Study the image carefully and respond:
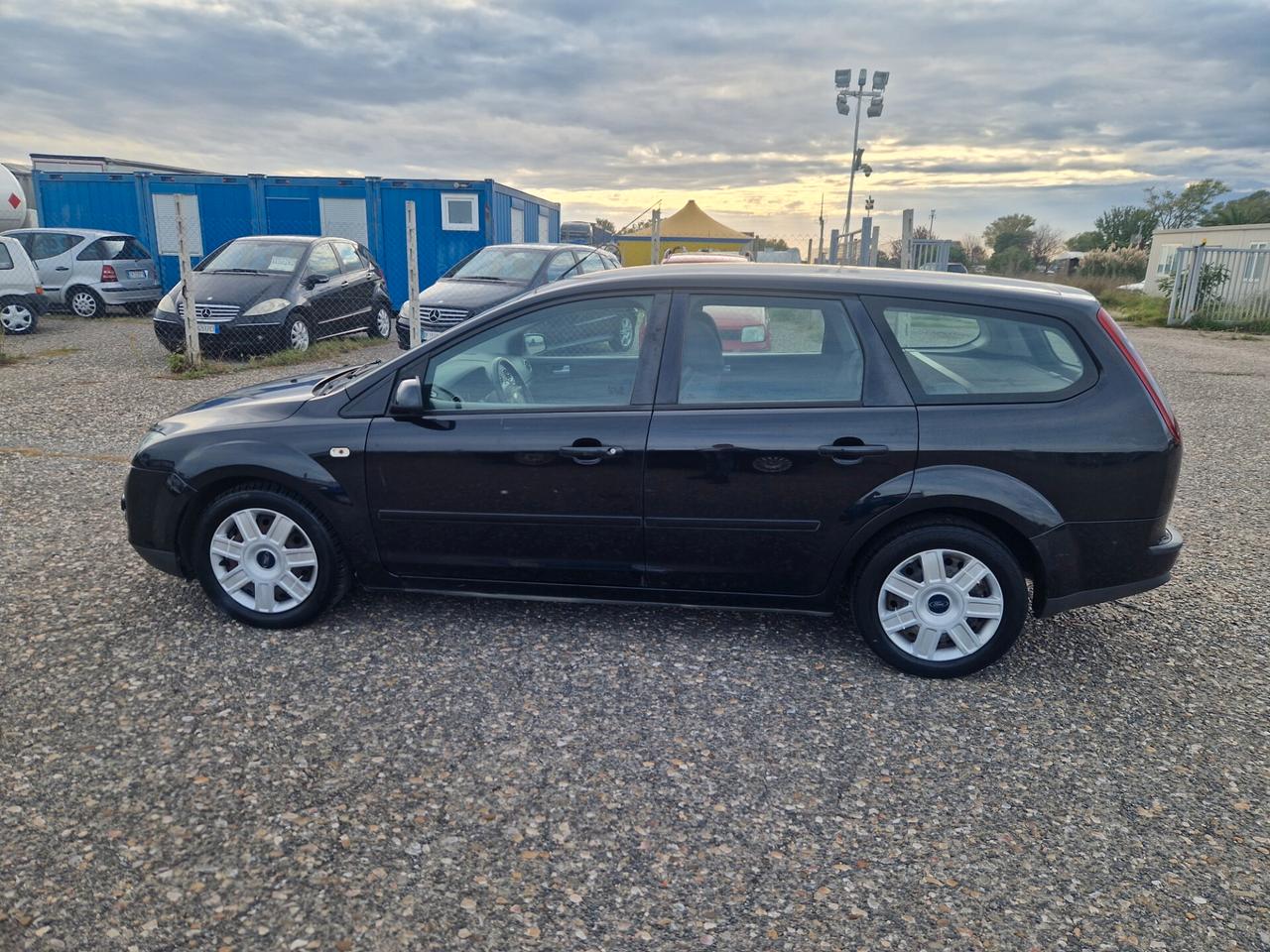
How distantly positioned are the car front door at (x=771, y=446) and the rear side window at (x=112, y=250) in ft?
53.7

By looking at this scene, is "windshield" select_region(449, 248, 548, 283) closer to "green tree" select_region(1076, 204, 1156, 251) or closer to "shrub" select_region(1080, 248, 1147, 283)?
"shrub" select_region(1080, 248, 1147, 283)

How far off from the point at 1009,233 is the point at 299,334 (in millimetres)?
68871

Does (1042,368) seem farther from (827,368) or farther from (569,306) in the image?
(569,306)

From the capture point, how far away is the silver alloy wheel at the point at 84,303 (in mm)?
16625

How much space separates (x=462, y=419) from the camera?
3898mm

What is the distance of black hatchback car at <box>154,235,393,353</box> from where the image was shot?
11586mm

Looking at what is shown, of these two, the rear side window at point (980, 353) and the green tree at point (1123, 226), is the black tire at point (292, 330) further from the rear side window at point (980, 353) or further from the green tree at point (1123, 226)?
the green tree at point (1123, 226)

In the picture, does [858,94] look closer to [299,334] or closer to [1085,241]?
[299,334]

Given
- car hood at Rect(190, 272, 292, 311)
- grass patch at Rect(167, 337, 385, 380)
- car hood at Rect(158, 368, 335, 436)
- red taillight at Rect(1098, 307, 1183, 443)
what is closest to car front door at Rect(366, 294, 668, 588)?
car hood at Rect(158, 368, 335, 436)

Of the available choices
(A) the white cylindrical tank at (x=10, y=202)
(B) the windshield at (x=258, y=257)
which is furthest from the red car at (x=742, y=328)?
(A) the white cylindrical tank at (x=10, y=202)

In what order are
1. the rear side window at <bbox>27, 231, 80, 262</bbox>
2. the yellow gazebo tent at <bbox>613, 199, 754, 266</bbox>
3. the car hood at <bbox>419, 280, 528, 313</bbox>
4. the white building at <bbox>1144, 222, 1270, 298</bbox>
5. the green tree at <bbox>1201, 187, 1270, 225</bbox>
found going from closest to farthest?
the car hood at <bbox>419, 280, 528, 313</bbox>, the rear side window at <bbox>27, 231, 80, 262</bbox>, the white building at <bbox>1144, 222, 1270, 298</bbox>, the yellow gazebo tent at <bbox>613, 199, 754, 266</bbox>, the green tree at <bbox>1201, 187, 1270, 225</bbox>

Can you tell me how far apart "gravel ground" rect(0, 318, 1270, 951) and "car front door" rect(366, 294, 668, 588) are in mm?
398

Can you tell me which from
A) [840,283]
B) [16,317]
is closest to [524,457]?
[840,283]

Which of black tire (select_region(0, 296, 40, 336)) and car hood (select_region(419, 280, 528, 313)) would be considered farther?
black tire (select_region(0, 296, 40, 336))
